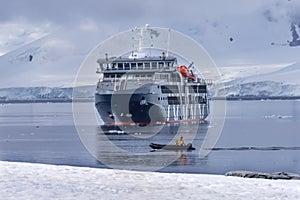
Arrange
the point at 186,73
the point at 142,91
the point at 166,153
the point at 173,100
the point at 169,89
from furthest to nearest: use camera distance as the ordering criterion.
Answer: the point at 186,73, the point at 173,100, the point at 169,89, the point at 142,91, the point at 166,153

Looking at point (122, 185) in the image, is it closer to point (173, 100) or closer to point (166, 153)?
point (166, 153)

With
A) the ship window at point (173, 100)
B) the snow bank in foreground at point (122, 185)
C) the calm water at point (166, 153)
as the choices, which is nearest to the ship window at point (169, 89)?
the ship window at point (173, 100)

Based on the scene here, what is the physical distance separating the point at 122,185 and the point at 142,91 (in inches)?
3004

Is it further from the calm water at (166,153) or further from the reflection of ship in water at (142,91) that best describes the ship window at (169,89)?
the calm water at (166,153)

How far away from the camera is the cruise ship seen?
296ft

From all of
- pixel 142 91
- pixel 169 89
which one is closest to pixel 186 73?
pixel 169 89

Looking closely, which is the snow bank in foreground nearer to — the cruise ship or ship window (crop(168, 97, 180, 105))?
the cruise ship

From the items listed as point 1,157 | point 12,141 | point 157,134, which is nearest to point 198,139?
point 157,134

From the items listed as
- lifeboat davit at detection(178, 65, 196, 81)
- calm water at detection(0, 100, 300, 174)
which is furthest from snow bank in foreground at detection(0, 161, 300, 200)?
lifeboat davit at detection(178, 65, 196, 81)

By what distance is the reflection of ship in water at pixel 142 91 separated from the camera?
296ft

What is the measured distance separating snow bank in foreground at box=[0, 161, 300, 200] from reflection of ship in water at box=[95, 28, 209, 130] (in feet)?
244

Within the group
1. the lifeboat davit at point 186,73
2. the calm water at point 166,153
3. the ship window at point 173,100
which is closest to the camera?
the calm water at point 166,153

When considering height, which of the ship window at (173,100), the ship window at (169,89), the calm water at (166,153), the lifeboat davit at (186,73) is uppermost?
the lifeboat davit at (186,73)

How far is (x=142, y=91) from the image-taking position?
89.8 meters
